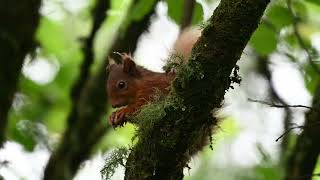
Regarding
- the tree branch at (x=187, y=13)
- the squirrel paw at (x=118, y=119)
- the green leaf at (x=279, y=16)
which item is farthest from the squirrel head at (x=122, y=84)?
the green leaf at (x=279, y=16)

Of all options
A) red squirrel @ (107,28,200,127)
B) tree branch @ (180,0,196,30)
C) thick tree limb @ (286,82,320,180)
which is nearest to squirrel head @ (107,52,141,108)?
red squirrel @ (107,28,200,127)

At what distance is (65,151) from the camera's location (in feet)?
8.66

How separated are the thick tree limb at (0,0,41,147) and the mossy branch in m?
0.91

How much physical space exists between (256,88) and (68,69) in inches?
37.3

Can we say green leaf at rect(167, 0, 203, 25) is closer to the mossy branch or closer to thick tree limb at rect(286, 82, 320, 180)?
the mossy branch

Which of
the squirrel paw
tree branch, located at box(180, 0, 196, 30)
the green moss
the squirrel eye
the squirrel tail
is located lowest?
the green moss

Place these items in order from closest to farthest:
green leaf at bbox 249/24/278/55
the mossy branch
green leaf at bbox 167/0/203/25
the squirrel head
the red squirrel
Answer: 1. the mossy branch
2. green leaf at bbox 167/0/203/25
3. green leaf at bbox 249/24/278/55
4. the red squirrel
5. the squirrel head

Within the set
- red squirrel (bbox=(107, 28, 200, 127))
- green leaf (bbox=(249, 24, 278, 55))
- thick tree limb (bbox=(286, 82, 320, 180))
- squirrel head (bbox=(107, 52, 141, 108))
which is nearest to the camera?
green leaf (bbox=(249, 24, 278, 55))

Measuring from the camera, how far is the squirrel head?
244cm

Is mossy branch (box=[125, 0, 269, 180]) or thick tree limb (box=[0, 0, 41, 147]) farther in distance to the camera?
thick tree limb (box=[0, 0, 41, 147])

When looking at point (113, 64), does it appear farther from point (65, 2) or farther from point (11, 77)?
point (65, 2)

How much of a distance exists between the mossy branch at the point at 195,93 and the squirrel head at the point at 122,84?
36.8 inches

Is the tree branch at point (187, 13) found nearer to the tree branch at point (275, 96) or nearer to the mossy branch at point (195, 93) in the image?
the tree branch at point (275, 96)

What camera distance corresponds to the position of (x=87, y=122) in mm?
2914
